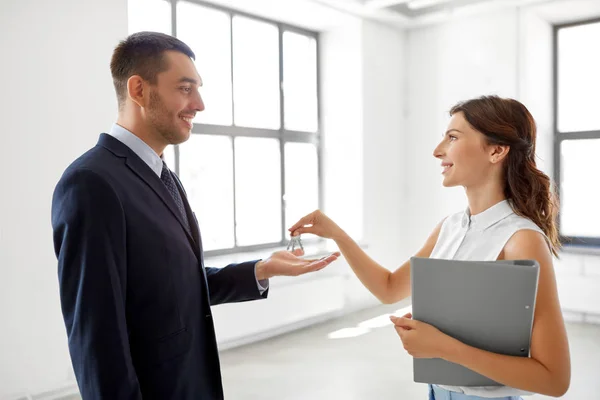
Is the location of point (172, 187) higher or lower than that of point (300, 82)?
lower

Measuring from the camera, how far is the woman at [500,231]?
4.06ft

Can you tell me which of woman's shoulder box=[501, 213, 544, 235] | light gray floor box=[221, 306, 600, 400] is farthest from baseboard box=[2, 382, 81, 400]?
woman's shoulder box=[501, 213, 544, 235]

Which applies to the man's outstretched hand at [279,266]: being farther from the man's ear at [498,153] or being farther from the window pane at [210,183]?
the window pane at [210,183]

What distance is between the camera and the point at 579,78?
5.78 meters

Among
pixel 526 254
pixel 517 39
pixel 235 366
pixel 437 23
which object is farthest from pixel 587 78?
pixel 526 254

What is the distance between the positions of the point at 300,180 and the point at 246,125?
3.38 ft

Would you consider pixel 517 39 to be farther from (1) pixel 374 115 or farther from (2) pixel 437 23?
(1) pixel 374 115

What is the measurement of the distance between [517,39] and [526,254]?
499 centimetres

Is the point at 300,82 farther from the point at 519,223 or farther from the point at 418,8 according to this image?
the point at 519,223

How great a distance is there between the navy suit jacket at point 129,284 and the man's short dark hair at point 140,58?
220 millimetres

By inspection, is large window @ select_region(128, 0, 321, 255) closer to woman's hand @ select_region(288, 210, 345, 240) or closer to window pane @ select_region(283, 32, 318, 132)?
window pane @ select_region(283, 32, 318, 132)

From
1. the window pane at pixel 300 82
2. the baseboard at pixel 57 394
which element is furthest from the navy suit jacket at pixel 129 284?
the window pane at pixel 300 82

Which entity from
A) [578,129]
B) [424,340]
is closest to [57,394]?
[424,340]

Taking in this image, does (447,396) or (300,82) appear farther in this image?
(300,82)
